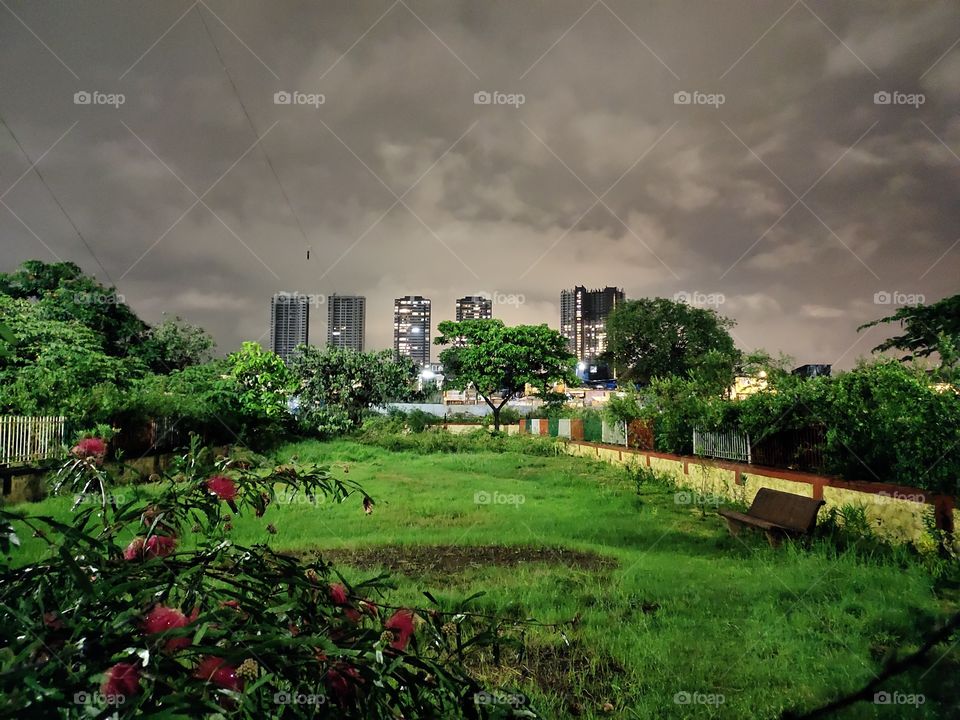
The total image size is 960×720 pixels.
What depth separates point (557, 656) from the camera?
242cm

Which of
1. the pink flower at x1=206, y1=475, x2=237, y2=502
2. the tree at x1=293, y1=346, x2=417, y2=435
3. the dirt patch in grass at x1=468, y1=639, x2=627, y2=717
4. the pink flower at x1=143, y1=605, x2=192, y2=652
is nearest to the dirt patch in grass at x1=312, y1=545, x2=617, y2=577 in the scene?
the dirt patch in grass at x1=468, y1=639, x2=627, y2=717

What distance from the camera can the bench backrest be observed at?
456 centimetres

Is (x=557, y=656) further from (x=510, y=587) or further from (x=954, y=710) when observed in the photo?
(x=954, y=710)

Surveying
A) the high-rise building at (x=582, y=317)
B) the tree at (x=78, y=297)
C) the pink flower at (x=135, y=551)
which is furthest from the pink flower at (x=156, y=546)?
the high-rise building at (x=582, y=317)

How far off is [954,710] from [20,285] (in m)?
23.8

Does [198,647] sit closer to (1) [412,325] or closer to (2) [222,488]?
(2) [222,488]

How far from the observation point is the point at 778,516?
4.97 metres

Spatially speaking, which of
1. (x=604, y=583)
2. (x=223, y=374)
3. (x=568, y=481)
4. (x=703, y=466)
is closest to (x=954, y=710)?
(x=604, y=583)

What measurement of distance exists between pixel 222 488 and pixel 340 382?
18.5 metres

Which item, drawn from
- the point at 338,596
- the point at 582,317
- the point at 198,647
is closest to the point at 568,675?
the point at 338,596

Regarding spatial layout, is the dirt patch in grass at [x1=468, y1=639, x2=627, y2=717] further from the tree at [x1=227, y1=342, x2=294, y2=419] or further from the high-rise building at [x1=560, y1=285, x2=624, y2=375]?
the high-rise building at [x1=560, y1=285, x2=624, y2=375]

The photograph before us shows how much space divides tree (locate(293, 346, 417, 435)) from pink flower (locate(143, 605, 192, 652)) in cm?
1672

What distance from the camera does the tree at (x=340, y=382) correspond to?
17641 mm

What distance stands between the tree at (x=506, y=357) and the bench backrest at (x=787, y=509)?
19462 millimetres
